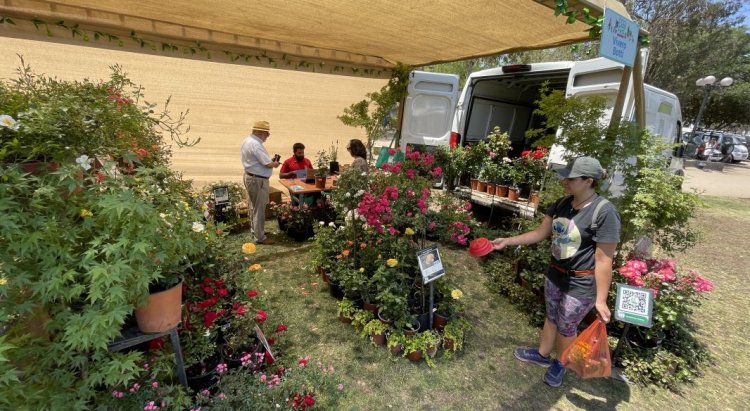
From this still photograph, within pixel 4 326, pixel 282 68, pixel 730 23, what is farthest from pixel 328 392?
pixel 730 23

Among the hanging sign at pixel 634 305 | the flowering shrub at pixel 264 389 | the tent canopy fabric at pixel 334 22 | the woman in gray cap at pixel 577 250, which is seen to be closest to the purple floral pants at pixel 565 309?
the woman in gray cap at pixel 577 250

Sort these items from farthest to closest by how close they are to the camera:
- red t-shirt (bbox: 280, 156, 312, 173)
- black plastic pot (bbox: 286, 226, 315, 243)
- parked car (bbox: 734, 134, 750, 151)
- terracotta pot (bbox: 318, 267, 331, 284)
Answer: parked car (bbox: 734, 134, 750, 151) → red t-shirt (bbox: 280, 156, 312, 173) → black plastic pot (bbox: 286, 226, 315, 243) → terracotta pot (bbox: 318, 267, 331, 284)

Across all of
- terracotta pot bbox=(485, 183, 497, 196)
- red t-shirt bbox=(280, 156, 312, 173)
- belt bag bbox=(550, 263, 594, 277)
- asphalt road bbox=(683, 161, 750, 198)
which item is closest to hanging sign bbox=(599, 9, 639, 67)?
belt bag bbox=(550, 263, 594, 277)

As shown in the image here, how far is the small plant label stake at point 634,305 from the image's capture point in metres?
2.31

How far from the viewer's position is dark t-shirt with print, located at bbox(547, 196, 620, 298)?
2.05 metres

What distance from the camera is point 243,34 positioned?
4.23 meters

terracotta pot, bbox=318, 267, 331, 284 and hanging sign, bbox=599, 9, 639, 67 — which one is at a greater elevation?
hanging sign, bbox=599, 9, 639, 67

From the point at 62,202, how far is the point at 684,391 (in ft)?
13.9

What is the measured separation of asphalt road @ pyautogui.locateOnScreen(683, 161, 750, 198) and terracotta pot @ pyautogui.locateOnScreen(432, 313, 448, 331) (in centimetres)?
1004

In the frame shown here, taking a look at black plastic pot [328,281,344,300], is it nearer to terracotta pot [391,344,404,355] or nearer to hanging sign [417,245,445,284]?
terracotta pot [391,344,404,355]

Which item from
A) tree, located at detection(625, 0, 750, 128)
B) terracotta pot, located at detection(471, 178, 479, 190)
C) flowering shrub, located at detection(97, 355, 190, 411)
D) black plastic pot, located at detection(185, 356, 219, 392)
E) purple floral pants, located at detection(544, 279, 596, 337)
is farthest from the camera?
tree, located at detection(625, 0, 750, 128)

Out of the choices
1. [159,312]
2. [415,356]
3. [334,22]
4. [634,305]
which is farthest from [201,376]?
[334,22]

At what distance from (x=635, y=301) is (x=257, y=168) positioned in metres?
4.29

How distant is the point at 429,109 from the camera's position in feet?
21.2
